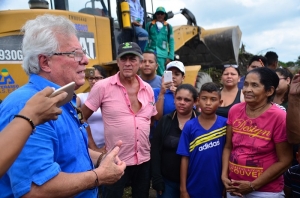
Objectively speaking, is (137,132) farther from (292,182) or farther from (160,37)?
(160,37)

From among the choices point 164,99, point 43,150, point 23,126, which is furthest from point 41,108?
point 164,99

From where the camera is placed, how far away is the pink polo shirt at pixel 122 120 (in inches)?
118

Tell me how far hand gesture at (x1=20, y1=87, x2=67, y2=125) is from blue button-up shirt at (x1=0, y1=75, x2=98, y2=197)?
0.18m

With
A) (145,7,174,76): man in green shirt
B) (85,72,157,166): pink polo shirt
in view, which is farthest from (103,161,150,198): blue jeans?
(145,7,174,76): man in green shirt

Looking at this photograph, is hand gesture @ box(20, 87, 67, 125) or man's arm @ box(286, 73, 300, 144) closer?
hand gesture @ box(20, 87, 67, 125)

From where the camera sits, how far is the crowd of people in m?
1.35

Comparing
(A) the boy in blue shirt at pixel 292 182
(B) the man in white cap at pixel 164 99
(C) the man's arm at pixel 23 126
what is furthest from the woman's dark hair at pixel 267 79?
(C) the man's arm at pixel 23 126

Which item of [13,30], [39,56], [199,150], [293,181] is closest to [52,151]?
[39,56]

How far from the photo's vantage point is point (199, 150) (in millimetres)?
2746

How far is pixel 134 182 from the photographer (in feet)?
10.6

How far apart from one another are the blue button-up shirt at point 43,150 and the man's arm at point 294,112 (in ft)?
4.68

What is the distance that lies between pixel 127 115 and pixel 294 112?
148 centimetres

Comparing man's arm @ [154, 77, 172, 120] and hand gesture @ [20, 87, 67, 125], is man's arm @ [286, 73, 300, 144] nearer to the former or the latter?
man's arm @ [154, 77, 172, 120]

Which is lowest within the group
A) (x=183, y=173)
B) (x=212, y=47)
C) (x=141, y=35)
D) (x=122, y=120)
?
(x=183, y=173)
